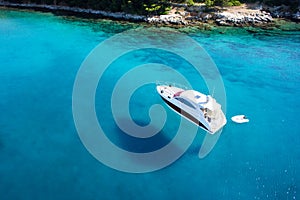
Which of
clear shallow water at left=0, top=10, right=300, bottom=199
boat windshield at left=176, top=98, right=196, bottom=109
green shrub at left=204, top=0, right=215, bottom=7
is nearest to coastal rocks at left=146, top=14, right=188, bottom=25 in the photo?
green shrub at left=204, top=0, right=215, bottom=7

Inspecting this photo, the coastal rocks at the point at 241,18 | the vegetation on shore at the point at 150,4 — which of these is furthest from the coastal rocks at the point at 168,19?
the coastal rocks at the point at 241,18

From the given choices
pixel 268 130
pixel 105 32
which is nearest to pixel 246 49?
pixel 268 130

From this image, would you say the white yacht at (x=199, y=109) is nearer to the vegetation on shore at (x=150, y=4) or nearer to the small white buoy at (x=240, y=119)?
the small white buoy at (x=240, y=119)

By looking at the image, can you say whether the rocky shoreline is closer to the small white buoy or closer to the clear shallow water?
the clear shallow water

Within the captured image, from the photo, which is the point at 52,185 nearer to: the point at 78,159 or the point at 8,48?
the point at 78,159

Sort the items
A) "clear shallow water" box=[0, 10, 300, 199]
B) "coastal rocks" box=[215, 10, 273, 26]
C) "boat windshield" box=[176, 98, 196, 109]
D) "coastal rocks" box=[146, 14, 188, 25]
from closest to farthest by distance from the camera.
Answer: "clear shallow water" box=[0, 10, 300, 199] → "boat windshield" box=[176, 98, 196, 109] → "coastal rocks" box=[215, 10, 273, 26] → "coastal rocks" box=[146, 14, 188, 25]

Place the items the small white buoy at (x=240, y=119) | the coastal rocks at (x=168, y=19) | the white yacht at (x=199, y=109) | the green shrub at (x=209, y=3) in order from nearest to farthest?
the white yacht at (x=199, y=109) → the small white buoy at (x=240, y=119) → the coastal rocks at (x=168, y=19) → the green shrub at (x=209, y=3)
